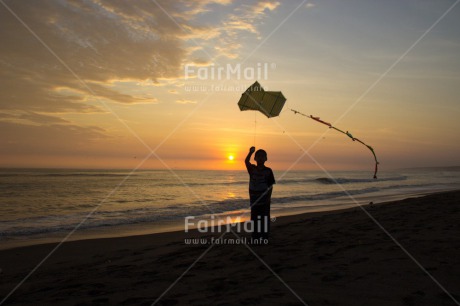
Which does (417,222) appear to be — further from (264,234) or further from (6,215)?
Result: (6,215)

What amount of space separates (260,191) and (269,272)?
235 centimetres

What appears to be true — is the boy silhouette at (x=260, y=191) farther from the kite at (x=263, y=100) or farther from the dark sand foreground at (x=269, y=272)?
the kite at (x=263, y=100)

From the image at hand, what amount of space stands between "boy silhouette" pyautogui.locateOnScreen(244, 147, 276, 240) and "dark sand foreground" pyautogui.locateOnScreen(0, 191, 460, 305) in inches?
18.9

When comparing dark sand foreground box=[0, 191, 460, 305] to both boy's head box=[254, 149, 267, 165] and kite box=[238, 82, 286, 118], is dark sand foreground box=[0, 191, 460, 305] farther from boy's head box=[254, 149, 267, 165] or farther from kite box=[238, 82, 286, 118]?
kite box=[238, 82, 286, 118]

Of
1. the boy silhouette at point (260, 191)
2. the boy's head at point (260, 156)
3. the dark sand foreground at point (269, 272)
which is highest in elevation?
the boy's head at point (260, 156)

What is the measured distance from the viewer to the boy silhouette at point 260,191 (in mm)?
7148

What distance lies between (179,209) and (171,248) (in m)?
10.1

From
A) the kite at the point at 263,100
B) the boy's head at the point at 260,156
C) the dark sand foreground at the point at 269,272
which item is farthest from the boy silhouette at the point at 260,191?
the kite at the point at 263,100

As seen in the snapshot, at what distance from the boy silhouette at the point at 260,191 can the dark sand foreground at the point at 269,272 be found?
479 mm

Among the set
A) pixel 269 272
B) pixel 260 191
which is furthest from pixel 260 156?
pixel 269 272

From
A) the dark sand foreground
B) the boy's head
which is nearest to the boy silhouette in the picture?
the boy's head

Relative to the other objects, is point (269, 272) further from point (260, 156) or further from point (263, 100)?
point (263, 100)

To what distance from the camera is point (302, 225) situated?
9.80m

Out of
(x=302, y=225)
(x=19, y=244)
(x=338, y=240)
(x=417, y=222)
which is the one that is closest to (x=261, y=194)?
(x=338, y=240)
